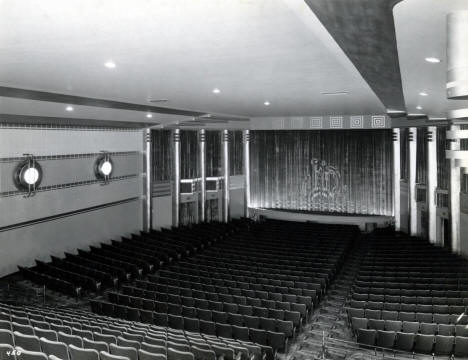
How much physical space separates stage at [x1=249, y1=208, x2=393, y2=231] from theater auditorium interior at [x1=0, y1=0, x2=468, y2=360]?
0.11 metres

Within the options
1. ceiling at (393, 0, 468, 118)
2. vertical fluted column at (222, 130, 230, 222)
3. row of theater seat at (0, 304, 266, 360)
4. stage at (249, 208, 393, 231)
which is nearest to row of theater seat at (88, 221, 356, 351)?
row of theater seat at (0, 304, 266, 360)

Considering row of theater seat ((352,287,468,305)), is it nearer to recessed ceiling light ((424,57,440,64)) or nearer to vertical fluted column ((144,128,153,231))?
recessed ceiling light ((424,57,440,64))

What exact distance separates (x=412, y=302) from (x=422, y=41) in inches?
290

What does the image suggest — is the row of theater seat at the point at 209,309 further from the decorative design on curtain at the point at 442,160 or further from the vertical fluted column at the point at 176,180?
the vertical fluted column at the point at 176,180

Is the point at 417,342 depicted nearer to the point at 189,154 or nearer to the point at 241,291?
the point at 241,291

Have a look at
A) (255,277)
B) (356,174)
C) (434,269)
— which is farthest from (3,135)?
(356,174)

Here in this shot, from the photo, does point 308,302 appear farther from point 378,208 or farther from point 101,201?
point 378,208

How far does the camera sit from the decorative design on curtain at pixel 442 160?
2057 centimetres

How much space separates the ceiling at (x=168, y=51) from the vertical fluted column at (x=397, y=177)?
10570 millimetres

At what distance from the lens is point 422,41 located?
6504 mm

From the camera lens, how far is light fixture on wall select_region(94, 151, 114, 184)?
20.8 m

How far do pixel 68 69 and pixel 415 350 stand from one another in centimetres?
911

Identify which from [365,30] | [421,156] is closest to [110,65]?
[365,30]

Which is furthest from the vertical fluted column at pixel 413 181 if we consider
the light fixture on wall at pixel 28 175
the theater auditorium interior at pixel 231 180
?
the light fixture on wall at pixel 28 175
